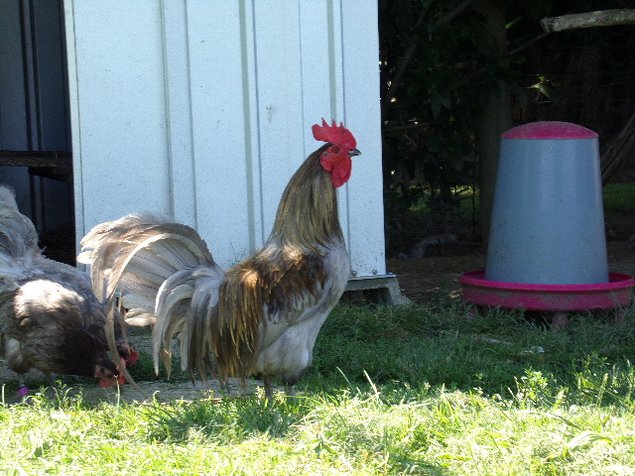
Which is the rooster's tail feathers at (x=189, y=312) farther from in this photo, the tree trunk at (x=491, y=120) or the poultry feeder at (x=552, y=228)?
the tree trunk at (x=491, y=120)

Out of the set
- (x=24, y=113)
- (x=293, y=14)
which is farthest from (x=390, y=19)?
(x=24, y=113)

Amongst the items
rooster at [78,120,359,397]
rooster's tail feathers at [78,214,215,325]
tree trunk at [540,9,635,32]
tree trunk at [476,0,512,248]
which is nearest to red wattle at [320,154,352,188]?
rooster at [78,120,359,397]

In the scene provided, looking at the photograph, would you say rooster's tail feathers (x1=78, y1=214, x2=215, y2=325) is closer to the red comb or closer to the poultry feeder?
the red comb

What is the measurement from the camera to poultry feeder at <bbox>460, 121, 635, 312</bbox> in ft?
22.1

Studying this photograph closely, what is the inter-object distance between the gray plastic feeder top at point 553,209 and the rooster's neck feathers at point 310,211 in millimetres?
2367

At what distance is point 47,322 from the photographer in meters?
5.18

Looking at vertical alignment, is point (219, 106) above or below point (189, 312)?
above

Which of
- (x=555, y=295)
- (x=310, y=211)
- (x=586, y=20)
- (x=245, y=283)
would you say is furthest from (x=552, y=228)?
(x=245, y=283)

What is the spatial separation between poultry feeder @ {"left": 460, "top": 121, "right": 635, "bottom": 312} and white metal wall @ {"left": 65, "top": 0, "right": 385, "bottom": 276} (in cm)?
98

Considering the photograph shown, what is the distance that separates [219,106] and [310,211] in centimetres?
245

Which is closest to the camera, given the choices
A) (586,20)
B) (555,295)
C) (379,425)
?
(379,425)

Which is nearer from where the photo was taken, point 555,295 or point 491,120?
point 555,295

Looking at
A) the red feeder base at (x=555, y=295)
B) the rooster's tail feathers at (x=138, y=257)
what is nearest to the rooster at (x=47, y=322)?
the rooster's tail feathers at (x=138, y=257)

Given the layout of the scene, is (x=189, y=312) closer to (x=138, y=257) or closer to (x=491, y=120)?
(x=138, y=257)
